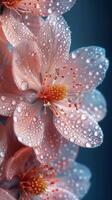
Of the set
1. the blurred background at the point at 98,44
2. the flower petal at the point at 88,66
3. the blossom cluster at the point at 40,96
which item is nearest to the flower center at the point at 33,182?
the blossom cluster at the point at 40,96

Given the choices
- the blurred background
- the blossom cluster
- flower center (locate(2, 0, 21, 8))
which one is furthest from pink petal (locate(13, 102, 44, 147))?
the blurred background

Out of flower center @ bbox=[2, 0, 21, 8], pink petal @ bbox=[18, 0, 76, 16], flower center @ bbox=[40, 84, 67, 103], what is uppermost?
flower center @ bbox=[2, 0, 21, 8]

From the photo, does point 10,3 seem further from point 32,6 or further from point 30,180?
point 30,180

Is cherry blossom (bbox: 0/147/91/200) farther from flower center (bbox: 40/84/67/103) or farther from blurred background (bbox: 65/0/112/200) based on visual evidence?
blurred background (bbox: 65/0/112/200)

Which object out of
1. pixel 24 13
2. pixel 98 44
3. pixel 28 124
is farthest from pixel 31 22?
pixel 98 44

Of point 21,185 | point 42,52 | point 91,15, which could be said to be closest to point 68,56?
point 42,52

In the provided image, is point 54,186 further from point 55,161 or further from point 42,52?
point 42,52
